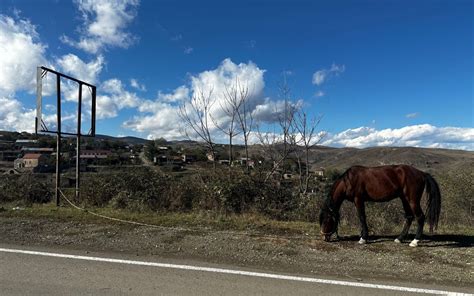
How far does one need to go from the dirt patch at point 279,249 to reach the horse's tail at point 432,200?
45cm

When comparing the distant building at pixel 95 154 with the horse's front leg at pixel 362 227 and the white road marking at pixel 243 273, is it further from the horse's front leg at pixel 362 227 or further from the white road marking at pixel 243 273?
the horse's front leg at pixel 362 227

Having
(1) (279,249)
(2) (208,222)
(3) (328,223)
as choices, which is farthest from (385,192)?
(2) (208,222)

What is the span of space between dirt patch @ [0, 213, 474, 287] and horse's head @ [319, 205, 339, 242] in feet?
0.62

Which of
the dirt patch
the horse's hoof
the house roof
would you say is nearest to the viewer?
the dirt patch

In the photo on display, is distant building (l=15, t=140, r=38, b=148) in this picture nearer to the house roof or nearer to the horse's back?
the house roof

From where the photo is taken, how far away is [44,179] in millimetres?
14422

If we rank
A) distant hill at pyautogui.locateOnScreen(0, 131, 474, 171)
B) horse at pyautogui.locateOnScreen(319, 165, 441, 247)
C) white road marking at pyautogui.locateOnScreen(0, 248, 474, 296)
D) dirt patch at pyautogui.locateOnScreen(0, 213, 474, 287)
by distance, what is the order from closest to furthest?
white road marking at pyautogui.locateOnScreen(0, 248, 474, 296)
dirt patch at pyautogui.locateOnScreen(0, 213, 474, 287)
horse at pyautogui.locateOnScreen(319, 165, 441, 247)
distant hill at pyautogui.locateOnScreen(0, 131, 474, 171)

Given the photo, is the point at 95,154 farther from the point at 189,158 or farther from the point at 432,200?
the point at 432,200

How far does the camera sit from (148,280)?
16.6ft

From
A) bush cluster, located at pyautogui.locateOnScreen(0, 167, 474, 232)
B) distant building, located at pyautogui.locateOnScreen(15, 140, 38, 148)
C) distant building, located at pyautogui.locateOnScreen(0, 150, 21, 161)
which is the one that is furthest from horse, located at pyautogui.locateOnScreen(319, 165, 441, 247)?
distant building, located at pyautogui.locateOnScreen(0, 150, 21, 161)

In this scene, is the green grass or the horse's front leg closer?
the horse's front leg

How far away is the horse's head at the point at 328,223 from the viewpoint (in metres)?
7.09

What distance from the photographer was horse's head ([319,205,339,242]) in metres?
7.09

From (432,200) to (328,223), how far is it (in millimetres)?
1815
